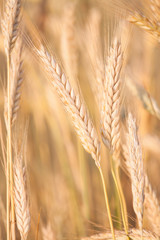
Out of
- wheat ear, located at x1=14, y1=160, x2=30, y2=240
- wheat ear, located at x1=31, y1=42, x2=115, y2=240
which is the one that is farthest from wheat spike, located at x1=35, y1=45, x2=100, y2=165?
wheat ear, located at x1=14, y1=160, x2=30, y2=240

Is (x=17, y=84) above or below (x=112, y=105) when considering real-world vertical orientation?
above

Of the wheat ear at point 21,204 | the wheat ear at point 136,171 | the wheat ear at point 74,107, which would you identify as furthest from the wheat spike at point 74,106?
the wheat ear at point 21,204

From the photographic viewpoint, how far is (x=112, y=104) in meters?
0.75

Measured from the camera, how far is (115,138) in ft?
2.39

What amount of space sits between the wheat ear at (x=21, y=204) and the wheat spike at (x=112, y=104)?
298 mm

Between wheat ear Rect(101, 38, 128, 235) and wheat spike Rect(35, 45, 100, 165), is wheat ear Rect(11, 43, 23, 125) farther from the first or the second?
wheat ear Rect(101, 38, 128, 235)

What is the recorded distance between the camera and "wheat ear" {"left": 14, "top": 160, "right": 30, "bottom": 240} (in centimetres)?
76

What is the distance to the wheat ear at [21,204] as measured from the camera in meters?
0.76

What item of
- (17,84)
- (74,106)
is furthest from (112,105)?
(17,84)

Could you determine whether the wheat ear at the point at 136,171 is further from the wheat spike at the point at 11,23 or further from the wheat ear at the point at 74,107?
the wheat spike at the point at 11,23

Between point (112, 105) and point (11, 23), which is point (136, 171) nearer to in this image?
point (112, 105)

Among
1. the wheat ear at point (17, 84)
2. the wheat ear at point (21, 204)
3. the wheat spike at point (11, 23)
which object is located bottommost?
the wheat ear at point (21, 204)

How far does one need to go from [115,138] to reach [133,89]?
0.57 m

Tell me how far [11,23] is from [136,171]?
1.99 ft
